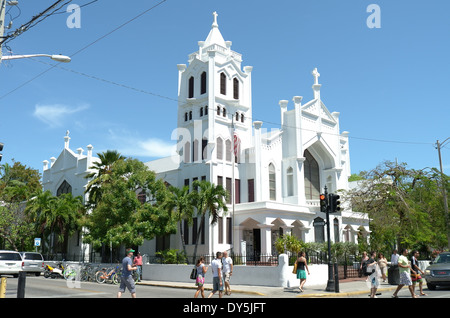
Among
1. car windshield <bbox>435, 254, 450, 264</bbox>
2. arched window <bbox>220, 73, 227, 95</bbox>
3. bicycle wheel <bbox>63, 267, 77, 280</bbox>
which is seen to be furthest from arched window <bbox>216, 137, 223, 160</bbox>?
car windshield <bbox>435, 254, 450, 264</bbox>

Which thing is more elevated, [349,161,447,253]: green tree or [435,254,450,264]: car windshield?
[349,161,447,253]: green tree

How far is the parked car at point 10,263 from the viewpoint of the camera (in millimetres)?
26703

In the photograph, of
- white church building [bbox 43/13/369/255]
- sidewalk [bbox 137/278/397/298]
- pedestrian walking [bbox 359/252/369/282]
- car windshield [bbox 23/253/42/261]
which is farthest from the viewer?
white church building [bbox 43/13/369/255]

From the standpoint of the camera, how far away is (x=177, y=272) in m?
26.1

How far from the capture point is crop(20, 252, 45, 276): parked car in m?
31.0

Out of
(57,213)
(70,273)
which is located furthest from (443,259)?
(57,213)

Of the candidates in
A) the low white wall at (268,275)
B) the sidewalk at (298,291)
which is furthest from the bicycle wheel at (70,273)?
the sidewalk at (298,291)

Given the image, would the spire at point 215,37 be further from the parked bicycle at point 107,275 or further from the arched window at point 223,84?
the parked bicycle at point 107,275

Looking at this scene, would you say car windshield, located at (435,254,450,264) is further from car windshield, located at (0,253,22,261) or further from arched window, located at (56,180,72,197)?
arched window, located at (56,180,72,197)

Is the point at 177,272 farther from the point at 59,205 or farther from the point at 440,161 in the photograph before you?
the point at 440,161

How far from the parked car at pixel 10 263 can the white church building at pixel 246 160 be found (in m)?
11.6

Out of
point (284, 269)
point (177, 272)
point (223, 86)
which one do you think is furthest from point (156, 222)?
point (223, 86)

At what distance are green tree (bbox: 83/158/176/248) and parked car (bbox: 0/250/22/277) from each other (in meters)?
4.57

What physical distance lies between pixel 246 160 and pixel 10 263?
18.9 metres
